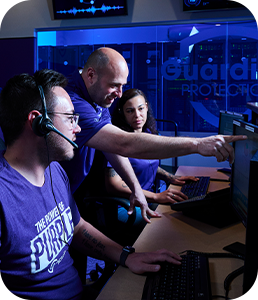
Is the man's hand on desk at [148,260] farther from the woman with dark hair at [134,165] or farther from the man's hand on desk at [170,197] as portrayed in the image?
the woman with dark hair at [134,165]

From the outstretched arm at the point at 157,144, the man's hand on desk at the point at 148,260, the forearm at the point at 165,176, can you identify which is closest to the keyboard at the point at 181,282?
the man's hand on desk at the point at 148,260

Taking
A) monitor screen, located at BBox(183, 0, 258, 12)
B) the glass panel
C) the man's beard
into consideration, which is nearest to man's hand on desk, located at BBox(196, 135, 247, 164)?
the man's beard

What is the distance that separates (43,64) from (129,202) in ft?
10.8

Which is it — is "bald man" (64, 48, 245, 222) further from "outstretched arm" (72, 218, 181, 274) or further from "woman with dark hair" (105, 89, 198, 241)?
"outstretched arm" (72, 218, 181, 274)

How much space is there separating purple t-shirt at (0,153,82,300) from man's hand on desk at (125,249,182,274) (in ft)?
0.77

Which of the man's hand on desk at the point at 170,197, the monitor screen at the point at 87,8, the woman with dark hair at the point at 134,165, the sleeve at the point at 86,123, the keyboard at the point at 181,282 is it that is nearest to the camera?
the keyboard at the point at 181,282

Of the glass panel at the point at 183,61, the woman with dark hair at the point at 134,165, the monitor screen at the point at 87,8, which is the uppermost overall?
the monitor screen at the point at 87,8

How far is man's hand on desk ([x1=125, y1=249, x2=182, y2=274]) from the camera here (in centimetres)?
101

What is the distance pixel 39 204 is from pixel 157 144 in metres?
0.51

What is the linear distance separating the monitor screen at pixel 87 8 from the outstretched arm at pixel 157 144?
9.38 ft

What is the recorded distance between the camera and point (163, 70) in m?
4.20

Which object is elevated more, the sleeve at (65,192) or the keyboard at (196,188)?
the sleeve at (65,192)

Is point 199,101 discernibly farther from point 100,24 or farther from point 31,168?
point 31,168

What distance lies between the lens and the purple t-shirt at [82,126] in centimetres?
145
